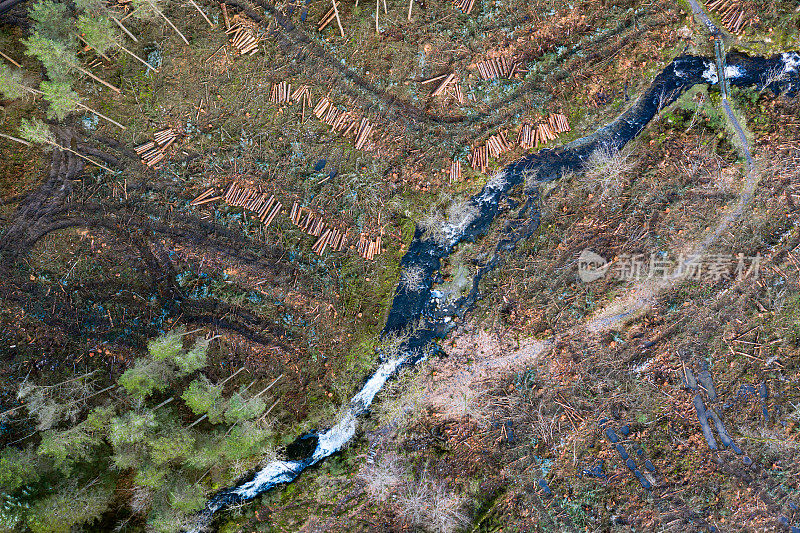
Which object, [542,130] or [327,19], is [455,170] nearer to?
[542,130]

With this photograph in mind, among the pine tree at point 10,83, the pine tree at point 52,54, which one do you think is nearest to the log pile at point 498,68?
the pine tree at point 52,54

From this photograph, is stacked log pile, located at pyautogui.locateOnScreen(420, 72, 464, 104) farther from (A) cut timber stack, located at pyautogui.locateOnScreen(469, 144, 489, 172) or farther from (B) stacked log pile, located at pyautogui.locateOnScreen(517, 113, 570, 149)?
(B) stacked log pile, located at pyautogui.locateOnScreen(517, 113, 570, 149)

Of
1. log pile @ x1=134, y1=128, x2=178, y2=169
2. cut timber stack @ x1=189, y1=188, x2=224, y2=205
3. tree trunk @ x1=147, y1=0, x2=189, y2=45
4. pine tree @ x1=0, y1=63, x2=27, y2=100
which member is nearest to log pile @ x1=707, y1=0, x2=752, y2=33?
tree trunk @ x1=147, y1=0, x2=189, y2=45

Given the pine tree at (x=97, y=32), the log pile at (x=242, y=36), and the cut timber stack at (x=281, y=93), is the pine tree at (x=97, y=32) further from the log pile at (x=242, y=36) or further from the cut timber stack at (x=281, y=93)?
the cut timber stack at (x=281, y=93)

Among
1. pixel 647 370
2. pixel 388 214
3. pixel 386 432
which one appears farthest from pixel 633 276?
pixel 386 432

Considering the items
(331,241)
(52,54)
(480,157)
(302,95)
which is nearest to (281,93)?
(302,95)

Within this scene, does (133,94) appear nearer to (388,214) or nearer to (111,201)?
(111,201)

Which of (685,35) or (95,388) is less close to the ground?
(95,388)
